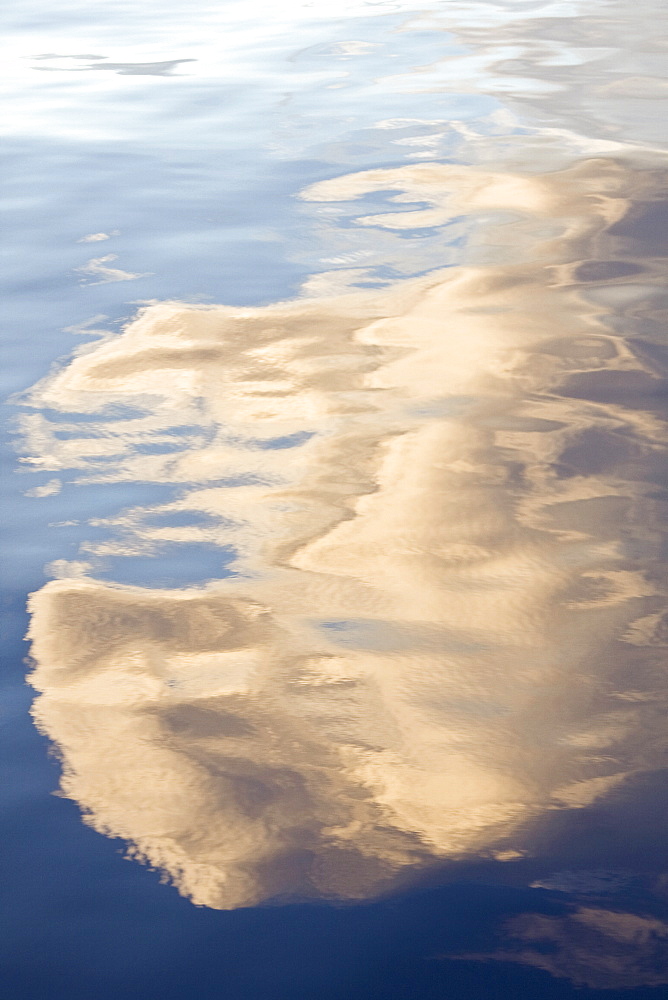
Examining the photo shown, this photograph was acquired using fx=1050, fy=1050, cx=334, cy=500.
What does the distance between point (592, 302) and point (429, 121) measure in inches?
61.3

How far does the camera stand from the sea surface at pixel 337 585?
2.56 feet

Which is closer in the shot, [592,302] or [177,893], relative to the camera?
[177,893]

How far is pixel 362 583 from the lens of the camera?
1182 mm

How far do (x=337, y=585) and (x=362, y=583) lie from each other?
28mm

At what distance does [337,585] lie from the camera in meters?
1.18

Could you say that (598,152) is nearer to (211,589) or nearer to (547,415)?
(547,415)

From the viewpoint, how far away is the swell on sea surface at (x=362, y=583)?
882 mm

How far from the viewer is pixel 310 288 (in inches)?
80.3

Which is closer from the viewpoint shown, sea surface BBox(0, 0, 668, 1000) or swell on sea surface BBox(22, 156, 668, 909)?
sea surface BBox(0, 0, 668, 1000)

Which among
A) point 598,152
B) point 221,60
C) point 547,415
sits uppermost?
point 221,60

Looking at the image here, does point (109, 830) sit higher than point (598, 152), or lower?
lower

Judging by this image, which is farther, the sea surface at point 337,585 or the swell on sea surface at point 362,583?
the swell on sea surface at point 362,583

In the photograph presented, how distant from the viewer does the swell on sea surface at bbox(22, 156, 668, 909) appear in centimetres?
88

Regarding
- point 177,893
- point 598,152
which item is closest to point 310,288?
point 598,152
